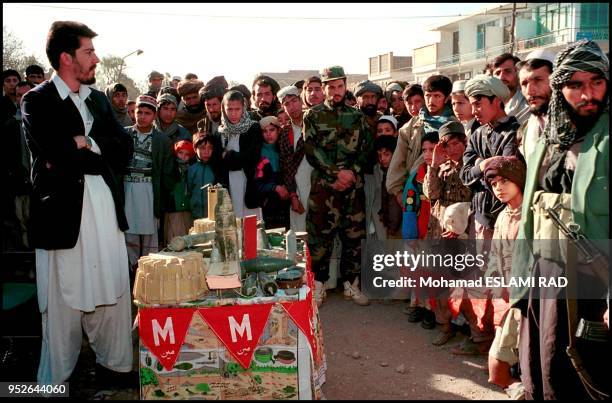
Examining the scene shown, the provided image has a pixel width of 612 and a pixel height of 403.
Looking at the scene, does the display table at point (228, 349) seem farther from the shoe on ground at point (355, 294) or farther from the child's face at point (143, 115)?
the child's face at point (143, 115)

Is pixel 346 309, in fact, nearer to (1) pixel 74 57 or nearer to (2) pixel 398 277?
(2) pixel 398 277

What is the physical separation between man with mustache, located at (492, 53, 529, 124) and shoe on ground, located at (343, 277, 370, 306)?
222 centimetres

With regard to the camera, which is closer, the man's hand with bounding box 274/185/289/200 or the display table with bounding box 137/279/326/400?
the display table with bounding box 137/279/326/400

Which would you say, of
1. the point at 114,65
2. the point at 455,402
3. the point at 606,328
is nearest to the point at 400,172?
the point at 455,402

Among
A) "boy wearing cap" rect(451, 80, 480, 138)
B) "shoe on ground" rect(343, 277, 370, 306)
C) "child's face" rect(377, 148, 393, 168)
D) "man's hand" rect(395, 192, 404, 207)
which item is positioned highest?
"boy wearing cap" rect(451, 80, 480, 138)

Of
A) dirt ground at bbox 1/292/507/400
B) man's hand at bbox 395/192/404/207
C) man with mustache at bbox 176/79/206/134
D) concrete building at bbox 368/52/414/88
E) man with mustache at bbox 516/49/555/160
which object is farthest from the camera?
concrete building at bbox 368/52/414/88

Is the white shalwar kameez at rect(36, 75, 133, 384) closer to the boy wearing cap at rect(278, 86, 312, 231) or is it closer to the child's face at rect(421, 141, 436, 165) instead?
the boy wearing cap at rect(278, 86, 312, 231)

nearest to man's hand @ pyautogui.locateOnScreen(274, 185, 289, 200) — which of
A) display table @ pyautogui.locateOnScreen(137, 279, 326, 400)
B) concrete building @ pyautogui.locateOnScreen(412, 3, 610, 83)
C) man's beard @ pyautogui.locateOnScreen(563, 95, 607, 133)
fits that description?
display table @ pyautogui.locateOnScreen(137, 279, 326, 400)

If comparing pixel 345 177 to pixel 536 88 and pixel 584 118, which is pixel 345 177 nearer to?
pixel 536 88

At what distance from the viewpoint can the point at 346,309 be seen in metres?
4.97

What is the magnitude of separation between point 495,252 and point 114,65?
Answer: 34592 mm

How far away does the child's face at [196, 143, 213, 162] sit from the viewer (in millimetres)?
5125

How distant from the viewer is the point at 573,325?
2436mm

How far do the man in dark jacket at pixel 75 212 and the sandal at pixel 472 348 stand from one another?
2409 millimetres
